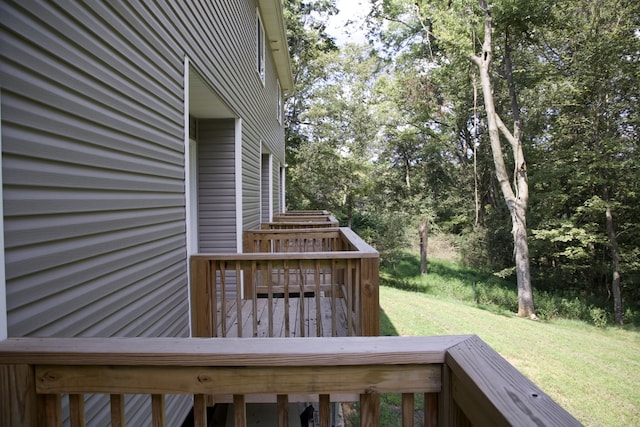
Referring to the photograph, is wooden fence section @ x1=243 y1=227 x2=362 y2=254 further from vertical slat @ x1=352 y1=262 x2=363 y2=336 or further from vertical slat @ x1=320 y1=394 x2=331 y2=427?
vertical slat @ x1=320 y1=394 x2=331 y2=427

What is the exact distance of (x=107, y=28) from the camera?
184 centimetres

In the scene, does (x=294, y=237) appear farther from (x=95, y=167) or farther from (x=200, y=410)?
(x=200, y=410)

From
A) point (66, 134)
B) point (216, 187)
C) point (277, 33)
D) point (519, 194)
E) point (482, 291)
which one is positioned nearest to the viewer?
point (66, 134)

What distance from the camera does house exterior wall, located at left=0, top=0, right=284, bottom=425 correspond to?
1.29 metres

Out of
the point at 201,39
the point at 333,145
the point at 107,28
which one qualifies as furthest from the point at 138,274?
the point at 333,145

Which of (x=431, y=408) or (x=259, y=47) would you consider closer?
(x=431, y=408)

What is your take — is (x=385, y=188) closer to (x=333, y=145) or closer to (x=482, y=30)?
(x=333, y=145)

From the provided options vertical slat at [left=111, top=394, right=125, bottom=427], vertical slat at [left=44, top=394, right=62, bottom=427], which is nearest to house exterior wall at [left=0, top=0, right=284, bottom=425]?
vertical slat at [left=44, top=394, right=62, bottom=427]

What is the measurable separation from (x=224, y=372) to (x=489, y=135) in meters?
19.0

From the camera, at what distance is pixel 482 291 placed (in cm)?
1672

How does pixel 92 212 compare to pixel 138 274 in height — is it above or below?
above

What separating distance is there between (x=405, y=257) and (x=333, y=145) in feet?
27.3

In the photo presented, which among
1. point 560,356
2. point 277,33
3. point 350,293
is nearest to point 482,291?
point 560,356

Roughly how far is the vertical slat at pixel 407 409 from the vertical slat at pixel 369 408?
0.27 ft
